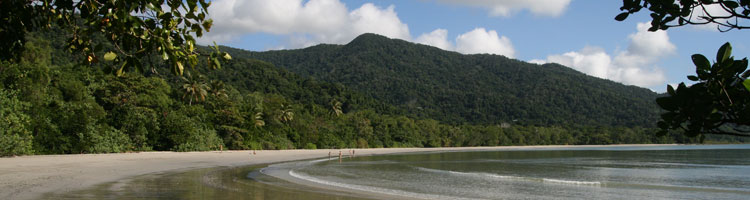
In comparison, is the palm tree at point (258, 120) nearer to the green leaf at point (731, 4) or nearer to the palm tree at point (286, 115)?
the palm tree at point (286, 115)

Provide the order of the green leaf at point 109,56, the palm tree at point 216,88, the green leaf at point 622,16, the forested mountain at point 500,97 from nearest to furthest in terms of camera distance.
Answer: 1. the green leaf at point 622,16
2. the green leaf at point 109,56
3. the palm tree at point 216,88
4. the forested mountain at point 500,97

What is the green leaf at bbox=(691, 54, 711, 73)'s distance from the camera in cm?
373

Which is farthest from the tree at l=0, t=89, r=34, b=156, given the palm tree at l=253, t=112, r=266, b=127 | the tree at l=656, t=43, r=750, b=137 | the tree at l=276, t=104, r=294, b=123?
the tree at l=276, t=104, r=294, b=123

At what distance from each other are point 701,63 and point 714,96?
248 millimetres

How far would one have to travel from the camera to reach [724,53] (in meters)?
3.69

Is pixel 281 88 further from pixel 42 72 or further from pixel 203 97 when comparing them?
pixel 42 72

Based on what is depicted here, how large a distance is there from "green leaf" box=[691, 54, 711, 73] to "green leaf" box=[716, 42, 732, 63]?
0.07 m

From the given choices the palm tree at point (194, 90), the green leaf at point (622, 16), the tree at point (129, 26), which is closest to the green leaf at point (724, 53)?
the green leaf at point (622, 16)

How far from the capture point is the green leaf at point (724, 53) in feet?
12.0

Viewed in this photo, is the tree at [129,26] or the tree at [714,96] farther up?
the tree at [129,26]

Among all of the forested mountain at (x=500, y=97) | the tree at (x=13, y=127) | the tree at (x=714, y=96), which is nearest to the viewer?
the tree at (x=714, y=96)

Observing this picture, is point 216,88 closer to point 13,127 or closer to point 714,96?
point 13,127

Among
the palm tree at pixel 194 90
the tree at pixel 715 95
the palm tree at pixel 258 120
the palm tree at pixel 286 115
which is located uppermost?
the palm tree at pixel 194 90

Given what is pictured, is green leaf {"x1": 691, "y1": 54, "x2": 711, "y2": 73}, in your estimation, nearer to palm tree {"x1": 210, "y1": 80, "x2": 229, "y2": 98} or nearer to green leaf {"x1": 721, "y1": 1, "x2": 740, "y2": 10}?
green leaf {"x1": 721, "y1": 1, "x2": 740, "y2": 10}
